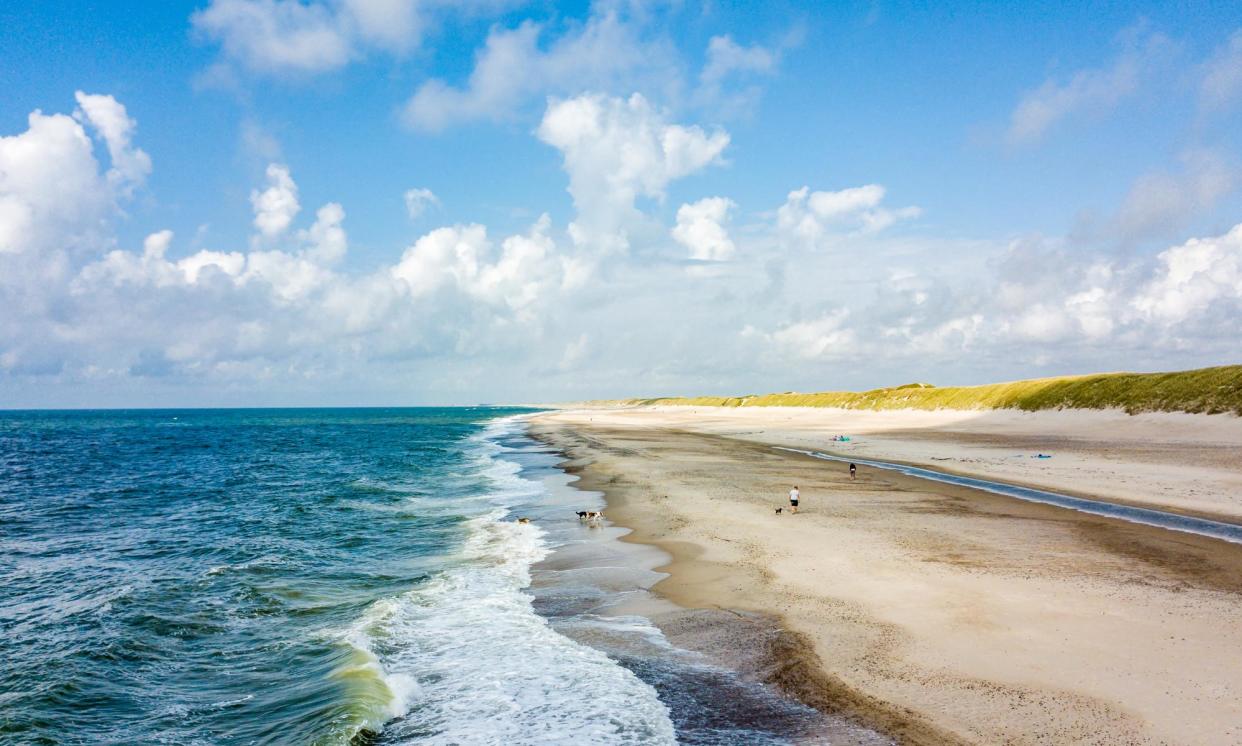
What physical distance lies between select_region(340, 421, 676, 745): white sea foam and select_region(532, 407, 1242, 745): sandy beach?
272cm

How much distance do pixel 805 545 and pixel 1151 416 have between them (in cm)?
5088

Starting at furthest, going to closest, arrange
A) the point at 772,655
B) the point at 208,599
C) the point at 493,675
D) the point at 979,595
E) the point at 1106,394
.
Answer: the point at 1106,394 < the point at 208,599 < the point at 979,595 < the point at 772,655 < the point at 493,675

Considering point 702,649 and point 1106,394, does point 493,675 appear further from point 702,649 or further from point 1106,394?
point 1106,394

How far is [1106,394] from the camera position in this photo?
6097 centimetres

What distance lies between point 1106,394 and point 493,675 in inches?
2785

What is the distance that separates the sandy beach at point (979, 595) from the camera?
8617 mm

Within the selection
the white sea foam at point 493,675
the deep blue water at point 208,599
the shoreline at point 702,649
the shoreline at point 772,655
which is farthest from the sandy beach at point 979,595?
the deep blue water at point 208,599

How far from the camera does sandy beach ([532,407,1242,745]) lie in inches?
339

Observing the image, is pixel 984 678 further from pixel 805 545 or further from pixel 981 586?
pixel 805 545

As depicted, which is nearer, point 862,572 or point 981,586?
point 981,586

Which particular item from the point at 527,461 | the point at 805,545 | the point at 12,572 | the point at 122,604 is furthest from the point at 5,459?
the point at 805,545

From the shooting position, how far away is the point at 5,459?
61188mm

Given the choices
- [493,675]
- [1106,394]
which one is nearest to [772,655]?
[493,675]

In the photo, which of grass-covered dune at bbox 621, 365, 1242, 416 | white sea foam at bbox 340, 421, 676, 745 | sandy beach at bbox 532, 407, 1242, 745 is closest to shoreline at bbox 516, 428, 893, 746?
sandy beach at bbox 532, 407, 1242, 745
